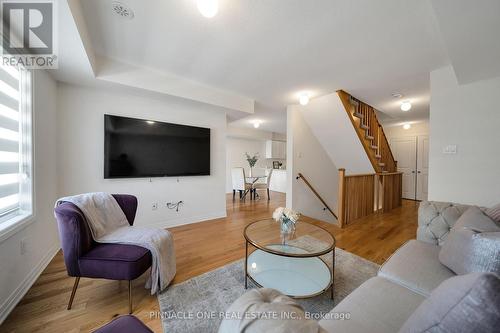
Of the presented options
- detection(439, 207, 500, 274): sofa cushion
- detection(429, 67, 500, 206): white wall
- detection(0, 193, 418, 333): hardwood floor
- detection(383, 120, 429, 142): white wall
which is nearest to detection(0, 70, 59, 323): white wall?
detection(0, 193, 418, 333): hardwood floor

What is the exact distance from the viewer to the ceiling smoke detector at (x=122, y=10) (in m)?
1.53

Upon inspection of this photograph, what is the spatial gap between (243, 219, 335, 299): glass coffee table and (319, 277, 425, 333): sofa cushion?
408 millimetres

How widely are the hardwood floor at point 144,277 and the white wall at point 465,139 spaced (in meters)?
0.98

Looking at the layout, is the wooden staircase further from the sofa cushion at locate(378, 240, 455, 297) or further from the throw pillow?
the sofa cushion at locate(378, 240, 455, 297)

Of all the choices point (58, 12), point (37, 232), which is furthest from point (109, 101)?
point (37, 232)

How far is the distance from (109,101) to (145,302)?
272 centimetres

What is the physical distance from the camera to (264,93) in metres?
3.37

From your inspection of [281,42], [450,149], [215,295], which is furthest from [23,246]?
[450,149]

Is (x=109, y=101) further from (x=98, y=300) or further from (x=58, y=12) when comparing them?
(x=98, y=300)

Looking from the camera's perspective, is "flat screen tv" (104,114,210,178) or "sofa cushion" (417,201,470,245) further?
"flat screen tv" (104,114,210,178)

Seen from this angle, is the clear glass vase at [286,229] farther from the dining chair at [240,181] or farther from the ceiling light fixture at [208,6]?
the dining chair at [240,181]

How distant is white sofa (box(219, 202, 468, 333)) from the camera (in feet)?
2.78

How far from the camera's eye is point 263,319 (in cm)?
54

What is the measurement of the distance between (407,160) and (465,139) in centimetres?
419
